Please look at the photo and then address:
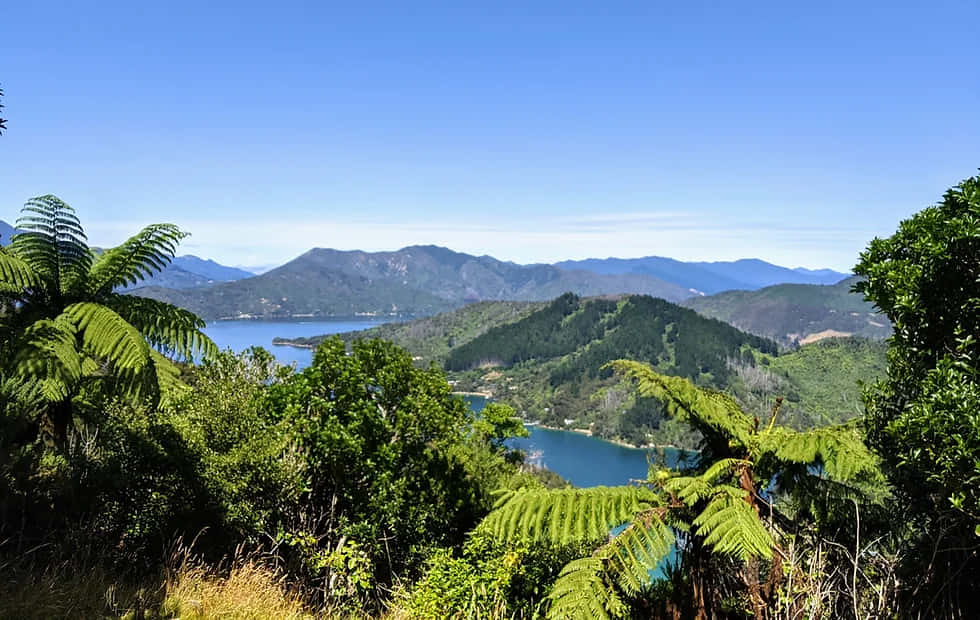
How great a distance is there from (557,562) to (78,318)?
6.09 metres

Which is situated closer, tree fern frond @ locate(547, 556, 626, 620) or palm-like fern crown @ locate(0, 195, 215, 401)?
tree fern frond @ locate(547, 556, 626, 620)

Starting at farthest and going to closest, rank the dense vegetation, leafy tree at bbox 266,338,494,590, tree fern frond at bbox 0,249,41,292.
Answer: leafy tree at bbox 266,338,494,590 → tree fern frond at bbox 0,249,41,292 → the dense vegetation

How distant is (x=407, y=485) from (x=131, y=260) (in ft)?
16.4

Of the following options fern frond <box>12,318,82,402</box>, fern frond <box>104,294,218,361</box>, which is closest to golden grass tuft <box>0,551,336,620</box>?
fern frond <box>12,318,82,402</box>

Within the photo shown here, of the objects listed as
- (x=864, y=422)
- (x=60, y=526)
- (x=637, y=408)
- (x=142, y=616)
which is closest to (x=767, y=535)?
(x=864, y=422)

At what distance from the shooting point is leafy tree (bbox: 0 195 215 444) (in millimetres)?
4527

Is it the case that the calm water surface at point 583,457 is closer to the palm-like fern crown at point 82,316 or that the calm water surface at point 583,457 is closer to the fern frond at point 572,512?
the palm-like fern crown at point 82,316

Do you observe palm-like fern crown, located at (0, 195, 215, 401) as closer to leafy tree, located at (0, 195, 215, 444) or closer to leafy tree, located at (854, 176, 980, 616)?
leafy tree, located at (0, 195, 215, 444)

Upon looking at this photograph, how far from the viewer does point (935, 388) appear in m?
3.53

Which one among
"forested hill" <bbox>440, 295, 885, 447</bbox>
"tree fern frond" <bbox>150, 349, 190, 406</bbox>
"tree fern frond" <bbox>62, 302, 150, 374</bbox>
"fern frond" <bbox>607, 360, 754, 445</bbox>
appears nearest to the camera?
"fern frond" <bbox>607, 360, 754, 445</bbox>

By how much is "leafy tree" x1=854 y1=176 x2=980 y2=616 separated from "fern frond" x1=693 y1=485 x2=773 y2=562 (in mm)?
862

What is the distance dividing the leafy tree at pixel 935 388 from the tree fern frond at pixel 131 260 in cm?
651

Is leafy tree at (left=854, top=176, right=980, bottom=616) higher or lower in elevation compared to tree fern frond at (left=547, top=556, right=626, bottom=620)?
higher

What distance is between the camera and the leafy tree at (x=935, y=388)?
128 inches
